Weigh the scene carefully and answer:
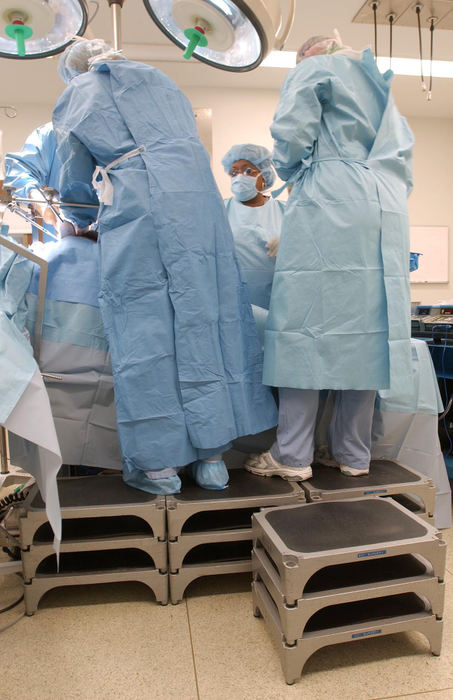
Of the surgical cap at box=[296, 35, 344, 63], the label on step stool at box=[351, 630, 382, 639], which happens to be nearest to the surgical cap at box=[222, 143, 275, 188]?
the surgical cap at box=[296, 35, 344, 63]

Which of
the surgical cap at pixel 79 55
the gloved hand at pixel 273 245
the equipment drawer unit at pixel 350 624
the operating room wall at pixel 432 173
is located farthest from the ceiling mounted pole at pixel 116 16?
the operating room wall at pixel 432 173

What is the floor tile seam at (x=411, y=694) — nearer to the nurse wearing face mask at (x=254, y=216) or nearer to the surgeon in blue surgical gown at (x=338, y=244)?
the surgeon in blue surgical gown at (x=338, y=244)

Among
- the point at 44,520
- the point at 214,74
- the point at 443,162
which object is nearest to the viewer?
the point at 44,520

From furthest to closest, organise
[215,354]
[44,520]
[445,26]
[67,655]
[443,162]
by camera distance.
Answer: [443,162] → [445,26] → [215,354] → [44,520] → [67,655]

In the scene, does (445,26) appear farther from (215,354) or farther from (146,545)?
(146,545)

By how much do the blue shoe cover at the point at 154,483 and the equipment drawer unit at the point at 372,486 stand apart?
406mm

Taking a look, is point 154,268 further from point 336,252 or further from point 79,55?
point 79,55

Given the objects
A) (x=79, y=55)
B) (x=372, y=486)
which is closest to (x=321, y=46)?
(x=79, y=55)

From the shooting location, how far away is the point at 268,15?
122 centimetres

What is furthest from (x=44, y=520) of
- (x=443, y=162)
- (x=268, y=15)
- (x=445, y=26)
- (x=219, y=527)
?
(x=443, y=162)

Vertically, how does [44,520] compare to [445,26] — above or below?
below

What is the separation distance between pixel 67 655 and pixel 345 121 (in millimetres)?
1664

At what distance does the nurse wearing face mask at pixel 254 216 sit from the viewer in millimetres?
2049

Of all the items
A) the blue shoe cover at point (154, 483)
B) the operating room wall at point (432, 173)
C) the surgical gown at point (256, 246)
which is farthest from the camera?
the operating room wall at point (432, 173)
